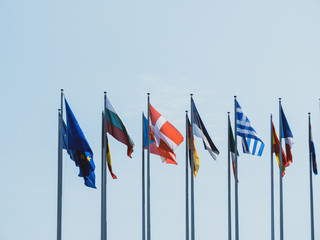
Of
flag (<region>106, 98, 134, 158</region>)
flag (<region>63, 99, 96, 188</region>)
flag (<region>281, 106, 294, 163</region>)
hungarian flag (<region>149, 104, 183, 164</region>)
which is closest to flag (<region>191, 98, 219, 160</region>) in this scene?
hungarian flag (<region>149, 104, 183, 164</region>)

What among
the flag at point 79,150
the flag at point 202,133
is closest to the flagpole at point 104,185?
the flag at point 79,150

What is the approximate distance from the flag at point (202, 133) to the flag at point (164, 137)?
Answer: 181cm

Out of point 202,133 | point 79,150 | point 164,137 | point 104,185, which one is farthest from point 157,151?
point 79,150

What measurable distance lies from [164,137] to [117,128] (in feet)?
8.77

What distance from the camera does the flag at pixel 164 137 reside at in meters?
39.2

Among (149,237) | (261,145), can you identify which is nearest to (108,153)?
(149,237)

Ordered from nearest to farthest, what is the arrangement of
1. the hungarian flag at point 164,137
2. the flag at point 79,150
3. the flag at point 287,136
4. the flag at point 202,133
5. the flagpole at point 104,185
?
the flag at point 79,150
the flagpole at point 104,185
the hungarian flag at point 164,137
the flag at point 202,133
the flag at point 287,136

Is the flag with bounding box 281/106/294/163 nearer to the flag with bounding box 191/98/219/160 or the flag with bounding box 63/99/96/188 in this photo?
the flag with bounding box 191/98/219/160

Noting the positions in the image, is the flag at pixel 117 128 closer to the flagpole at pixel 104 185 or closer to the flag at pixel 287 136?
the flagpole at pixel 104 185

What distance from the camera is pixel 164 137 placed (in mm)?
39250

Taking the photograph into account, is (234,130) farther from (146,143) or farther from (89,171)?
(89,171)

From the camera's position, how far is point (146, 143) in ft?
135

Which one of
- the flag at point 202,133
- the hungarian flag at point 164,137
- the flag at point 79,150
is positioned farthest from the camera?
the flag at point 202,133

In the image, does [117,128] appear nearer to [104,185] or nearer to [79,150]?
[79,150]
